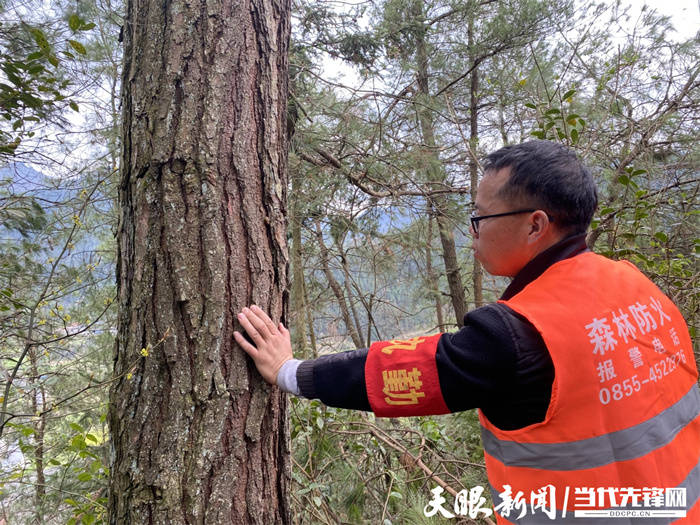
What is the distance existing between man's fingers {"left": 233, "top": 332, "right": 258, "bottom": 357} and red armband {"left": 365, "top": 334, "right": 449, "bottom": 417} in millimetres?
306

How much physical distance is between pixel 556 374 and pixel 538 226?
0.45 m

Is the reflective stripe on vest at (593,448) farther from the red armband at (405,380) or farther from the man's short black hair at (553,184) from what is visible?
the man's short black hair at (553,184)

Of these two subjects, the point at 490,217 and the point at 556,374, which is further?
the point at 490,217

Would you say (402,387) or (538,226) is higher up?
(538,226)

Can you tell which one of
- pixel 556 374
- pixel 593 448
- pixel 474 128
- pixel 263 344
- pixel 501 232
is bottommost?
pixel 593 448

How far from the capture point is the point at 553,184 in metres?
1.18

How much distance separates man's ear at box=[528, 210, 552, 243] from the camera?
119 centimetres

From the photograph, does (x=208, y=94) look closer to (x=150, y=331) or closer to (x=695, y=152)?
(x=150, y=331)

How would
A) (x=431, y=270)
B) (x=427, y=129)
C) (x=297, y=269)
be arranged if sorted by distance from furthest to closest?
(x=431, y=270)
(x=427, y=129)
(x=297, y=269)

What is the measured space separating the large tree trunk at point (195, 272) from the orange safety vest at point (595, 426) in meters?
0.65

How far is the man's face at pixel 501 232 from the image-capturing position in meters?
1.24

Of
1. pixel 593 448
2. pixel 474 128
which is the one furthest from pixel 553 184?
pixel 474 128

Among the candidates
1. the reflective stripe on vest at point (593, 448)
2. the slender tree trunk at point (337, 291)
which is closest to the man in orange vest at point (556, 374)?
the reflective stripe on vest at point (593, 448)

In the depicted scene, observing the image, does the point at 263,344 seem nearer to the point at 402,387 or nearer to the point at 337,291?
the point at 402,387
